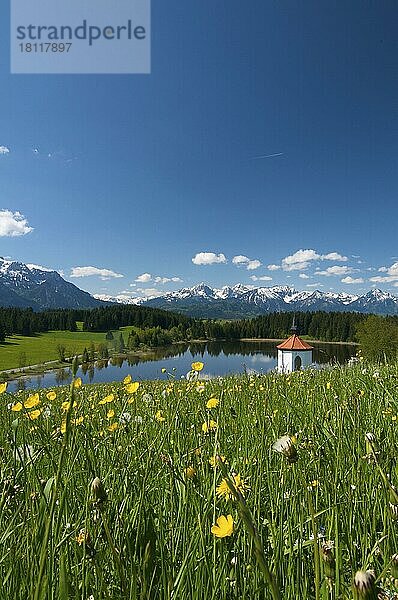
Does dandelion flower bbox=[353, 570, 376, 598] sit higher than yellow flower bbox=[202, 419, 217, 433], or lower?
higher

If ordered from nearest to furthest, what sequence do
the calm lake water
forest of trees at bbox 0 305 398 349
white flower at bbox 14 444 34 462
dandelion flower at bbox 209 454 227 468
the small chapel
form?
dandelion flower at bbox 209 454 227 468 < white flower at bbox 14 444 34 462 < the calm lake water < the small chapel < forest of trees at bbox 0 305 398 349

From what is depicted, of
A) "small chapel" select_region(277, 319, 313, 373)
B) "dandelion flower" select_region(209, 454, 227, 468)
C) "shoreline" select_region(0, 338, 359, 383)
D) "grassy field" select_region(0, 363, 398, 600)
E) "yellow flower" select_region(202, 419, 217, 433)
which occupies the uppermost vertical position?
"dandelion flower" select_region(209, 454, 227, 468)

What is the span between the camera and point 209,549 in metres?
1.16

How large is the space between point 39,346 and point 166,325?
3057 inches

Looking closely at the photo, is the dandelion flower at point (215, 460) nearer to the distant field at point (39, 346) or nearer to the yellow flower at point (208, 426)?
the yellow flower at point (208, 426)

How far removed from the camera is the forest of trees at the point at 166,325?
124 metres

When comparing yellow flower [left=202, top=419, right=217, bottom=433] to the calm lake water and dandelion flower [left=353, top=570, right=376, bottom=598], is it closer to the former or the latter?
the calm lake water

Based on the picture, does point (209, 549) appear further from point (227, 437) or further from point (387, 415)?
point (387, 415)

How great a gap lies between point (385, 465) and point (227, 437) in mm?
981

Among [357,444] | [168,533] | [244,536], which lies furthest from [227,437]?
[244,536]

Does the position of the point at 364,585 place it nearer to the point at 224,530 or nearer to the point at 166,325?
the point at 224,530

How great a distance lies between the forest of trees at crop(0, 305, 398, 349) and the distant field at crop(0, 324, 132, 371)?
4.39 meters

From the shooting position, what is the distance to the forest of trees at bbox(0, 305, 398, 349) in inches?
4894

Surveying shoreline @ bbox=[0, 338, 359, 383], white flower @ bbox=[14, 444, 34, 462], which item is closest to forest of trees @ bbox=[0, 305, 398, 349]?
shoreline @ bbox=[0, 338, 359, 383]
